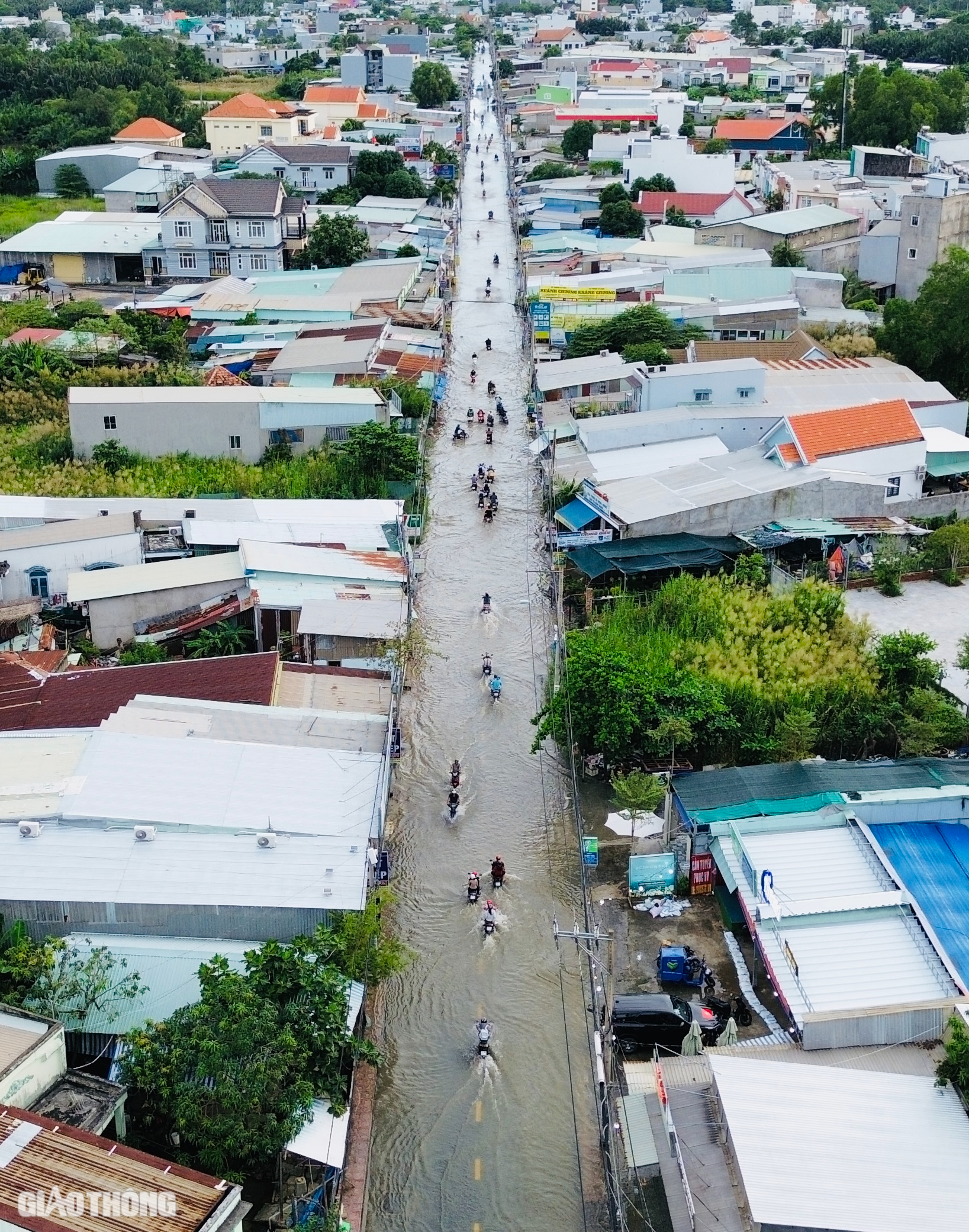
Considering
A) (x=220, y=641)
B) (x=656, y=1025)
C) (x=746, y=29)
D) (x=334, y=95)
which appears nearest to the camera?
(x=656, y=1025)

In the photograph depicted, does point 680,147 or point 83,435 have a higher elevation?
point 680,147

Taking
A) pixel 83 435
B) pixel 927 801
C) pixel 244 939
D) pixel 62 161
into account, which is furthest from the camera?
pixel 62 161

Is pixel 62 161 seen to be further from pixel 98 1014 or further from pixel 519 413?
pixel 98 1014

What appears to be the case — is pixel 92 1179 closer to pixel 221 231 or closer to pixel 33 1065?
pixel 33 1065

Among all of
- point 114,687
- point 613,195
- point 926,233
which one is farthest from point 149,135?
point 114,687

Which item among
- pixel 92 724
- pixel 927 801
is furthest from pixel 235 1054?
pixel 927 801

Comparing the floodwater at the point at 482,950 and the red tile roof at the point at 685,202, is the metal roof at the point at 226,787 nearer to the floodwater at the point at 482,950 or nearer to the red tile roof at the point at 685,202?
the floodwater at the point at 482,950
